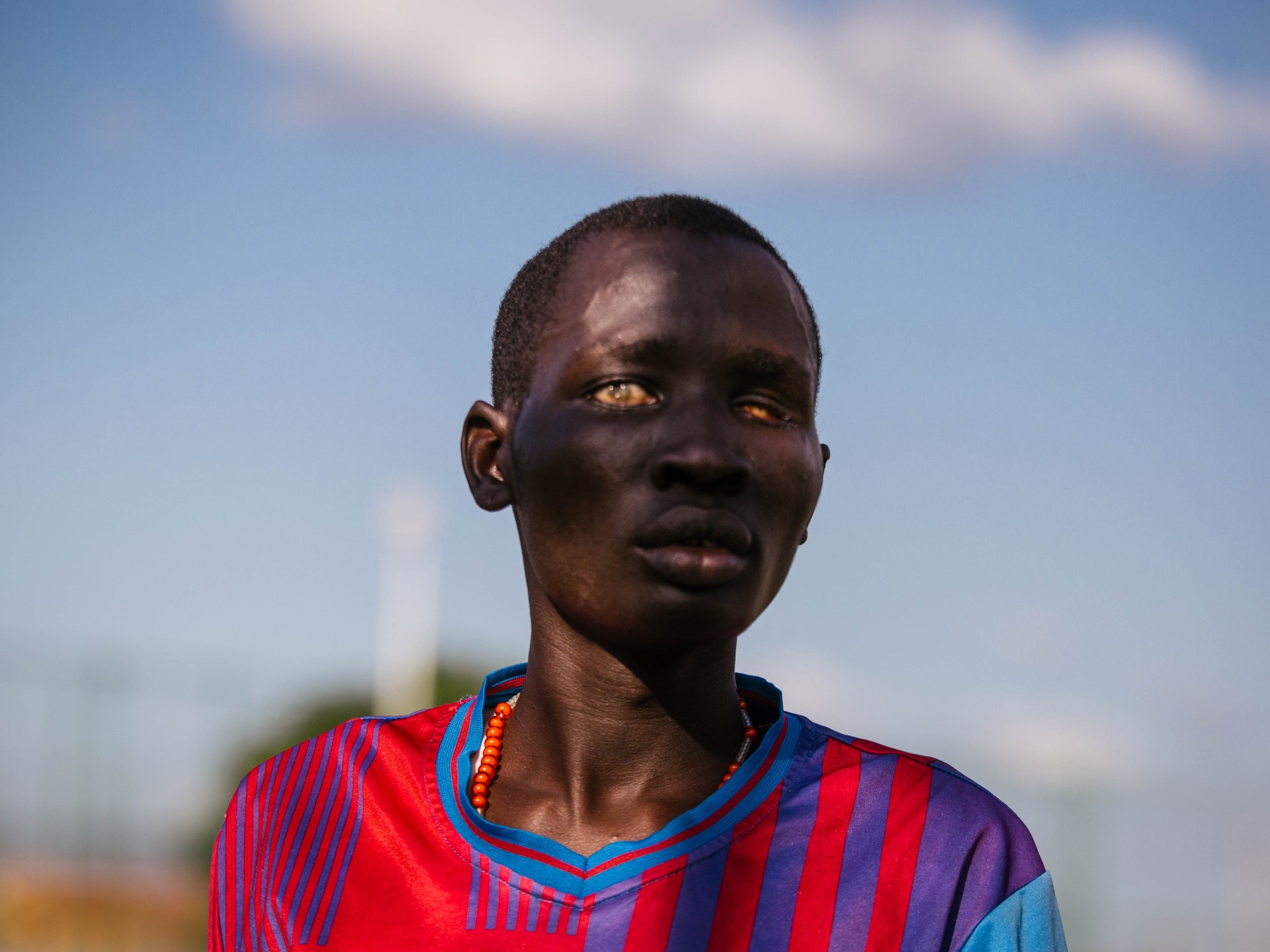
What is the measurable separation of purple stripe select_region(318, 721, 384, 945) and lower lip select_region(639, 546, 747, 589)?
759mm

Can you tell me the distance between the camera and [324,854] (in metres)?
2.61

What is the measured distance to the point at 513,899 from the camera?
7.84 feet

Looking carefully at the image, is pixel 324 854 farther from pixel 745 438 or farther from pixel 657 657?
pixel 745 438

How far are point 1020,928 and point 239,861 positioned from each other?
4.65 ft

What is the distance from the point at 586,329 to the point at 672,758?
752 mm

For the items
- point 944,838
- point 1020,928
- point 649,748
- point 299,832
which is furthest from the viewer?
point 299,832

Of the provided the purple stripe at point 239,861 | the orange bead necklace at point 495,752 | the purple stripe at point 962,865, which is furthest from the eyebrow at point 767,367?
the purple stripe at point 239,861

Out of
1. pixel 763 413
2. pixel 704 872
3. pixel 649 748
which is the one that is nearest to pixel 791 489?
pixel 763 413

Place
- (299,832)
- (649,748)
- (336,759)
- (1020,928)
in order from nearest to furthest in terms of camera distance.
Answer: (1020,928) → (649,748) → (299,832) → (336,759)

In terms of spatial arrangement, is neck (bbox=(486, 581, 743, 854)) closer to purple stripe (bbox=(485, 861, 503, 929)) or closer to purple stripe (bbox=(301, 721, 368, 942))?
purple stripe (bbox=(485, 861, 503, 929))

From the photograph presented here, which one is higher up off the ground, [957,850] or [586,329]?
[586,329]

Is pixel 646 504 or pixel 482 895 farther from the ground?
pixel 646 504

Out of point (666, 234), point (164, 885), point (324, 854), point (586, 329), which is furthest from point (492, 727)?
point (164, 885)

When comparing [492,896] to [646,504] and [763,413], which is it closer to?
[646,504]
